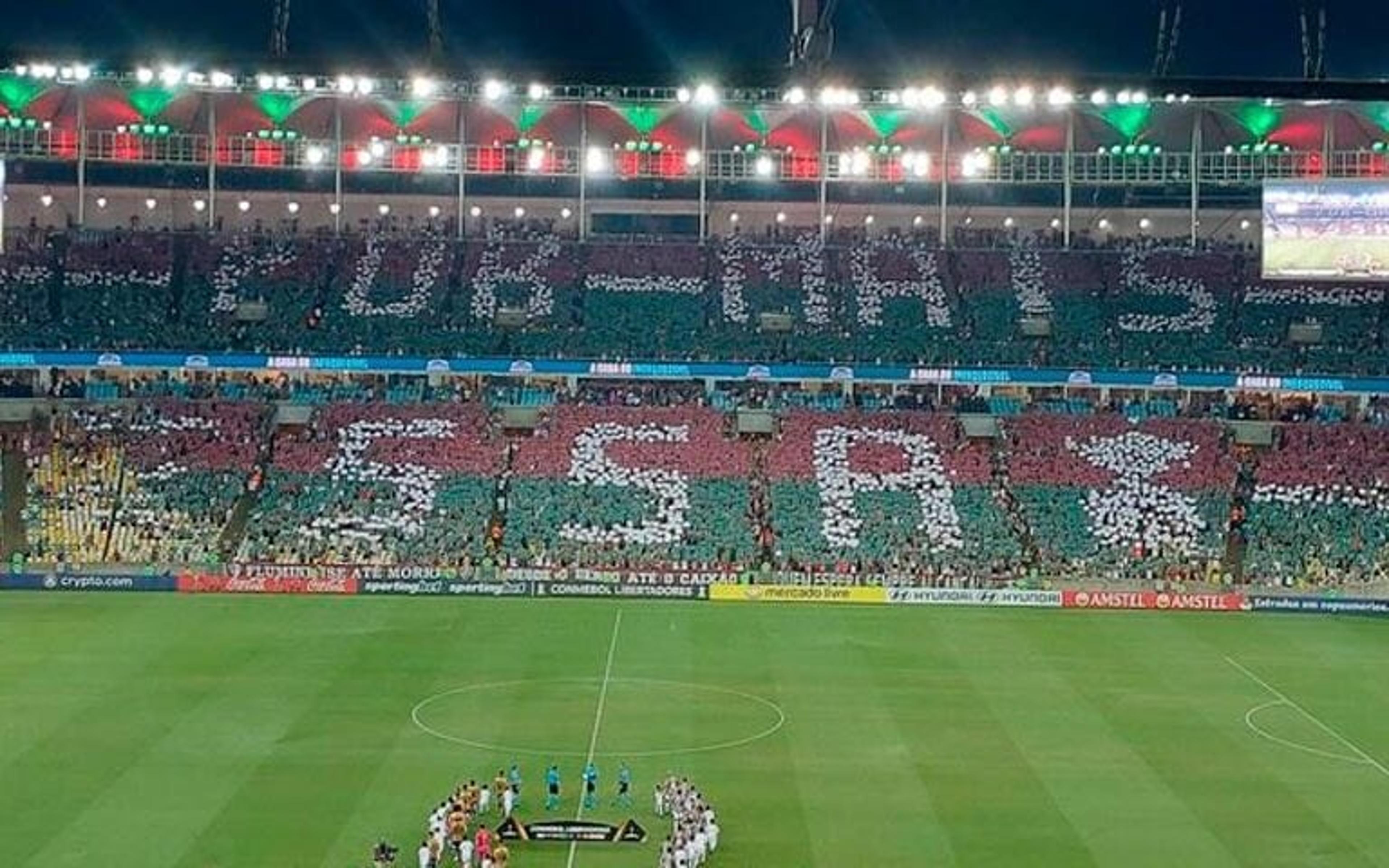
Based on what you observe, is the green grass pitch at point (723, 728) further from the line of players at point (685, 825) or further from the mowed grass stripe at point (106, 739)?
the line of players at point (685, 825)

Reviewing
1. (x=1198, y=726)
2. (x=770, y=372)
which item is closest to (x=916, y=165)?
(x=770, y=372)

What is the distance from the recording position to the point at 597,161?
266ft

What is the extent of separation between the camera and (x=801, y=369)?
233 ft

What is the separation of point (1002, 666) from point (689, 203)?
45.4 meters

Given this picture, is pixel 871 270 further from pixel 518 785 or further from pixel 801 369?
pixel 518 785

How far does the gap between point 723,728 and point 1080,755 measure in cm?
778

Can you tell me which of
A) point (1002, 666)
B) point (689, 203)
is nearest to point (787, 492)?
point (1002, 666)

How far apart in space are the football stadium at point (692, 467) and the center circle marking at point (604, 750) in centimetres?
28

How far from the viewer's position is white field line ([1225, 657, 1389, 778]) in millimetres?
35875

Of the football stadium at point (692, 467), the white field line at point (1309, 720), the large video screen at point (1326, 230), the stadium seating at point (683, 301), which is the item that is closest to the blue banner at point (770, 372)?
the football stadium at point (692, 467)

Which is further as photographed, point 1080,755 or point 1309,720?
point 1309,720

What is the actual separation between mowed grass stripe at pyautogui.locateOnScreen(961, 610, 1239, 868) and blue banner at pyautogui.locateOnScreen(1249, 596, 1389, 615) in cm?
832

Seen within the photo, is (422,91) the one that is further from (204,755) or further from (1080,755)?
(1080,755)

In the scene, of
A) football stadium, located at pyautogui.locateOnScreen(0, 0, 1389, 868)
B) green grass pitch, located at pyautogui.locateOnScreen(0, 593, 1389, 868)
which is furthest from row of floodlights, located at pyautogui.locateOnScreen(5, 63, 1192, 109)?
green grass pitch, located at pyautogui.locateOnScreen(0, 593, 1389, 868)
